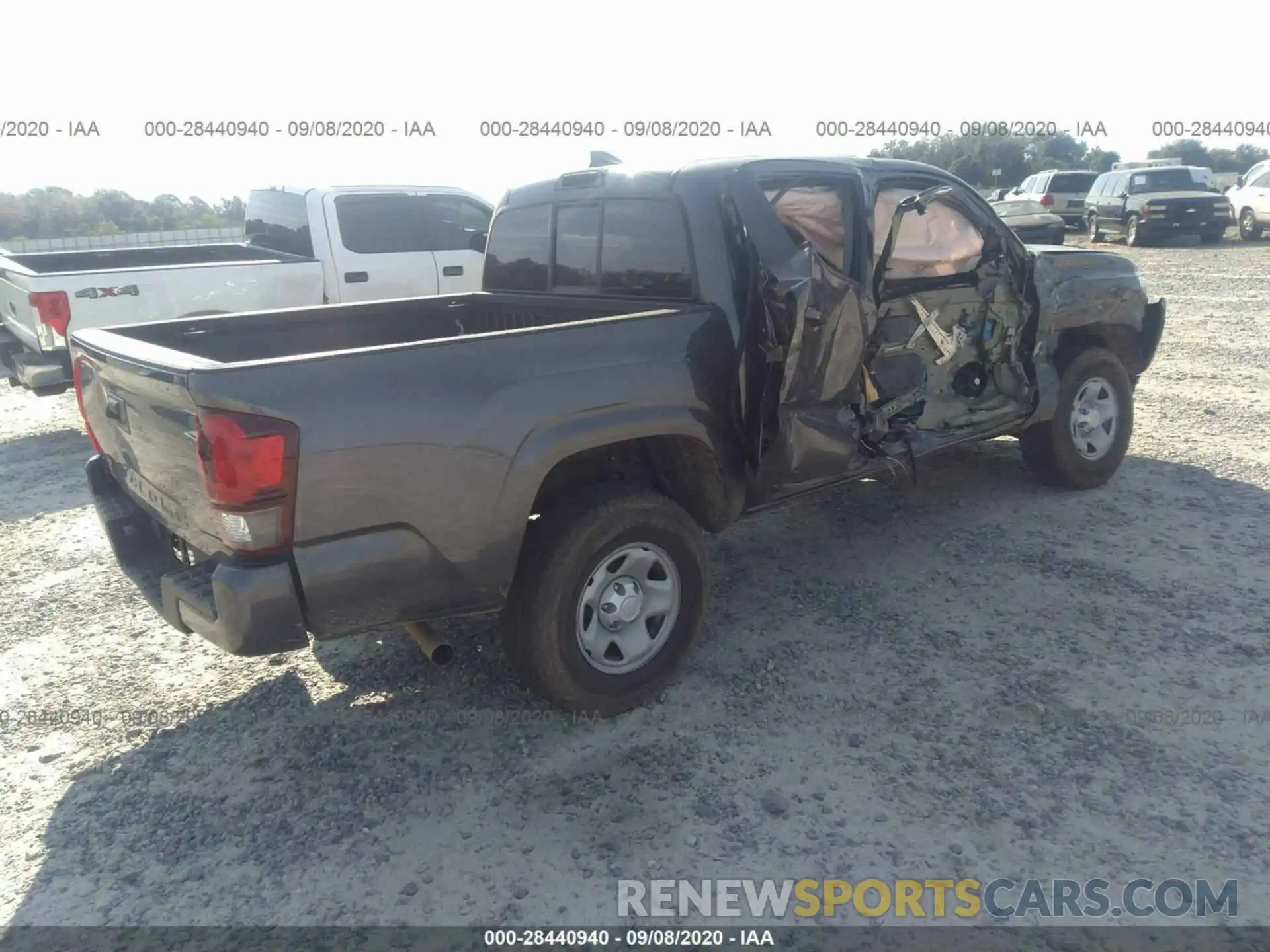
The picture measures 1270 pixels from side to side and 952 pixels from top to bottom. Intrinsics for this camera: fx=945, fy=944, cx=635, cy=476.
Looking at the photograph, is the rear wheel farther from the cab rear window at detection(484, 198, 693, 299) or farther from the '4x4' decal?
the '4x4' decal

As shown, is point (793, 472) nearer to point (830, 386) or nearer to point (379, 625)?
point (830, 386)

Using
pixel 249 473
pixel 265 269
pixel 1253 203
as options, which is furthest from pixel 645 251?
pixel 1253 203

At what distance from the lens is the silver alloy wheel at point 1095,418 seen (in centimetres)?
557

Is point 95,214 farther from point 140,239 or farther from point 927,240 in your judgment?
point 927,240

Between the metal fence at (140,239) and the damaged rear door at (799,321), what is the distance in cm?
929

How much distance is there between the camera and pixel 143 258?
8.33 m

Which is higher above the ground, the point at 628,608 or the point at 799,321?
the point at 799,321

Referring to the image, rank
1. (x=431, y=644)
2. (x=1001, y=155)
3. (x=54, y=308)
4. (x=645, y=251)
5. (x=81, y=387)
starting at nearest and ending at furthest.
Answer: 1. (x=431, y=644)
2. (x=81, y=387)
3. (x=645, y=251)
4. (x=54, y=308)
5. (x=1001, y=155)

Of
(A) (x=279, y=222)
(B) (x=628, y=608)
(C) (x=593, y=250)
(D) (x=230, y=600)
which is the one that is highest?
(A) (x=279, y=222)

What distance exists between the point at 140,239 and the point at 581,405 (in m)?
15.6

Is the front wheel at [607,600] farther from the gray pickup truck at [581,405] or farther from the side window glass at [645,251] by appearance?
the side window glass at [645,251]

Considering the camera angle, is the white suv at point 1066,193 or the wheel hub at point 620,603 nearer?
the wheel hub at point 620,603

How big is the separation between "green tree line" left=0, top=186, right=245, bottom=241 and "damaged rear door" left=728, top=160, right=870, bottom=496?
17.3m

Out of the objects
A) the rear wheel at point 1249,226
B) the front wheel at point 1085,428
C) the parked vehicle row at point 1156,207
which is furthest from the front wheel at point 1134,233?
the front wheel at point 1085,428
